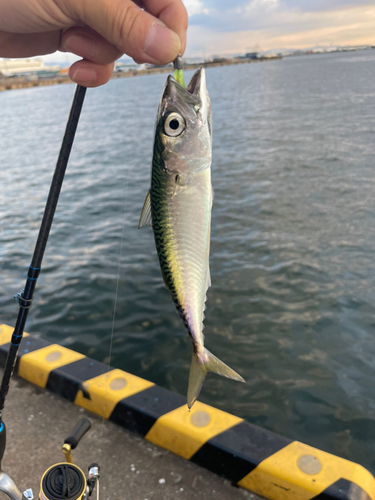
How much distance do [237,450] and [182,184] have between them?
2618 millimetres

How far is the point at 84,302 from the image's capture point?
24.7ft

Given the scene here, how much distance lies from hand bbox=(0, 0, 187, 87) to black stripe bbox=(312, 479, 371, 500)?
3117 millimetres

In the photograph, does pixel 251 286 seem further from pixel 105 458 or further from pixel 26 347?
pixel 105 458

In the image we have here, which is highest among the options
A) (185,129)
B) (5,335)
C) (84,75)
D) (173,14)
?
(173,14)

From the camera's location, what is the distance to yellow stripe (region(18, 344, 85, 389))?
4.48m

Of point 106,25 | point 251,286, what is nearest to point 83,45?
point 106,25

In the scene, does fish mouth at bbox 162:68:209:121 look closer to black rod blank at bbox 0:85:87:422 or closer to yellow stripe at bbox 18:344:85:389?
black rod blank at bbox 0:85:87:422

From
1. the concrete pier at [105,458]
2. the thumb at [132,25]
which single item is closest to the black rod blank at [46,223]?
the thumb at [132,25]

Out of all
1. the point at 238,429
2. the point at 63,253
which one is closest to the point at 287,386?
the point at 238,429

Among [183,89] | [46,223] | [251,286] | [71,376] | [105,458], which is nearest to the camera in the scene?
[183,89]

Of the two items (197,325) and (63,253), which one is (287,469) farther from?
(63,253)

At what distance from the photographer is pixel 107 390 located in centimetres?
409

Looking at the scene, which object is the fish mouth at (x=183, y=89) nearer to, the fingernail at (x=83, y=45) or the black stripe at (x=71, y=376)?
the fingernail at (x=83, y=45)

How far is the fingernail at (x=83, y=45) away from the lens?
2340mm
